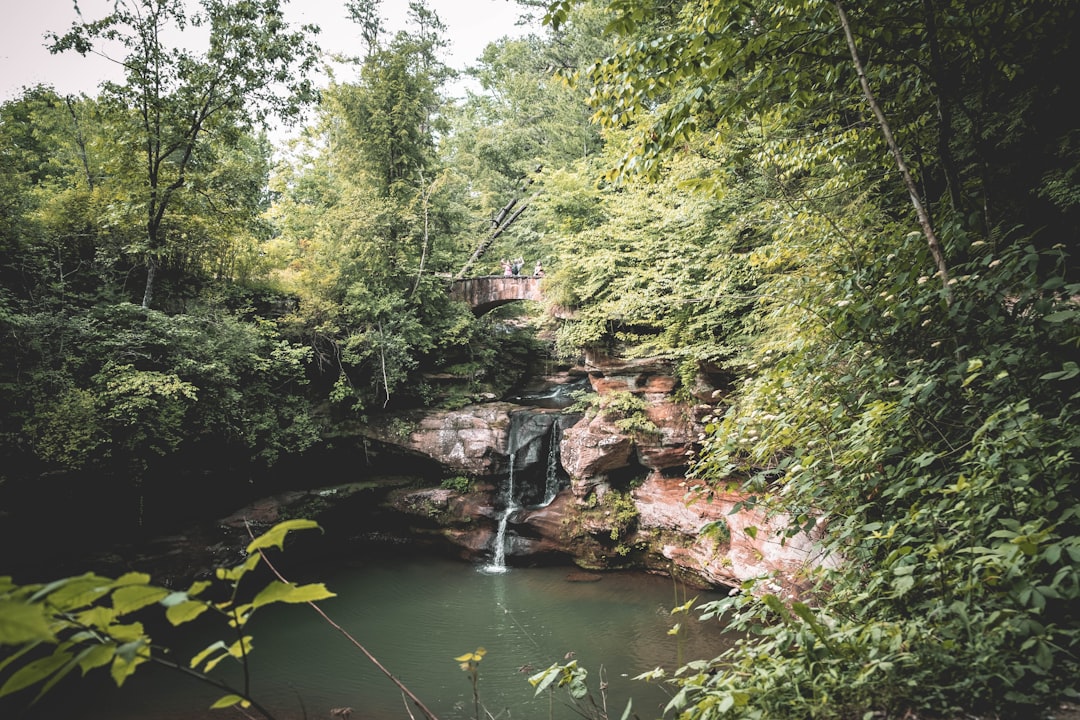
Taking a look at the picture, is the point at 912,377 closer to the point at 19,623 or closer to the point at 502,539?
the point at 19,623

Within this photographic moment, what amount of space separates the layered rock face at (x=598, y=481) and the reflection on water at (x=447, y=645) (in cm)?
66

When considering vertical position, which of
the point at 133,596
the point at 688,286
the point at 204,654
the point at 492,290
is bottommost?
the point at 204,654

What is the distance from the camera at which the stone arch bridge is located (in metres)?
13.6

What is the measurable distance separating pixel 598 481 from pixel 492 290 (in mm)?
6413

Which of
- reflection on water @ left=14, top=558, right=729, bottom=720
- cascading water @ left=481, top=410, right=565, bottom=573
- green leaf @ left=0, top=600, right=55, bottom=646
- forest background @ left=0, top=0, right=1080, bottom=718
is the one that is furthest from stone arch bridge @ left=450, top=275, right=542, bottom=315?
green leaf @ left=0, top=600, right=55, bottom=646

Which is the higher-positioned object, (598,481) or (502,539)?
(598,481)

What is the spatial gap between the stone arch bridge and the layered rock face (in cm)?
329

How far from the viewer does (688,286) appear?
8.13 meters

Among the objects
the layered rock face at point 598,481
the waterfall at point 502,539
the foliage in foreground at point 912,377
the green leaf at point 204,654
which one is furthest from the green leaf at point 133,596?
the waterfall at point 502,539

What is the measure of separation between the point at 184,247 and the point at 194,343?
2558 millimetres

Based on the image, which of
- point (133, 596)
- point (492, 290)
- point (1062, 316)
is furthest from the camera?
point (492, 290)

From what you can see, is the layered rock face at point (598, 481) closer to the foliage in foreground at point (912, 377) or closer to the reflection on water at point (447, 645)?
the reflection on water at point (447, 645)

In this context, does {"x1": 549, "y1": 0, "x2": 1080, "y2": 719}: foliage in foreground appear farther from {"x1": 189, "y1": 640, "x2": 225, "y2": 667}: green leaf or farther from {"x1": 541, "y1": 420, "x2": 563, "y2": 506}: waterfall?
{"x1": 541, "y1": 420, "x2": 563, "y2": 506}: waterfall

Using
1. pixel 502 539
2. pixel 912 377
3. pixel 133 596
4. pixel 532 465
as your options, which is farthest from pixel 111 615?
pixel 532 465
